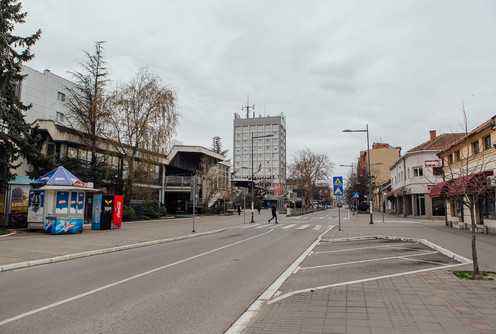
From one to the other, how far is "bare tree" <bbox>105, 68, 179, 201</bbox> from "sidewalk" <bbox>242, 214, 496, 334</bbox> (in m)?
24.7

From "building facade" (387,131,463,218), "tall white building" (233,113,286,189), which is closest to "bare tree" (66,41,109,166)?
"building facade" (387,131,463,218)

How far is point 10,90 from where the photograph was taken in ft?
60.1

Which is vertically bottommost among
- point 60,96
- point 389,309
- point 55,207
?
point 389,309

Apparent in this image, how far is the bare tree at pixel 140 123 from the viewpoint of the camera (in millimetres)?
28330

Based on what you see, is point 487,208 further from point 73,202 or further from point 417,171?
point 417,171

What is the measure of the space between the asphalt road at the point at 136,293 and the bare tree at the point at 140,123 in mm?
18625

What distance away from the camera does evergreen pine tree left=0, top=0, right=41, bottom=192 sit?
17328 millimetres

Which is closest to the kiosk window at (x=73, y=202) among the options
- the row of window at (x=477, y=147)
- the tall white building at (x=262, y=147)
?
the row of window at (x=477, y=147)

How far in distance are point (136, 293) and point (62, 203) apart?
1349 cm

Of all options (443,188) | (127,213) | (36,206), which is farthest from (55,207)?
(443,188)

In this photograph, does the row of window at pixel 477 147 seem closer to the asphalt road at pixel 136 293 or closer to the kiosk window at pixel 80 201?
the asphalt road at pixel 136 293

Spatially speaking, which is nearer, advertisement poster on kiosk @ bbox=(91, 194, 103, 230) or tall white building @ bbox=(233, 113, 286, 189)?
advertisement poster on kiosk @ bbox=(91, 194, 103, 230)

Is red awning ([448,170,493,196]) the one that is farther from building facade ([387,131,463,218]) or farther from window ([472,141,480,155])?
building facade ([387,131,463,218])

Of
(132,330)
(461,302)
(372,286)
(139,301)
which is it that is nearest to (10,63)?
(139,301)
